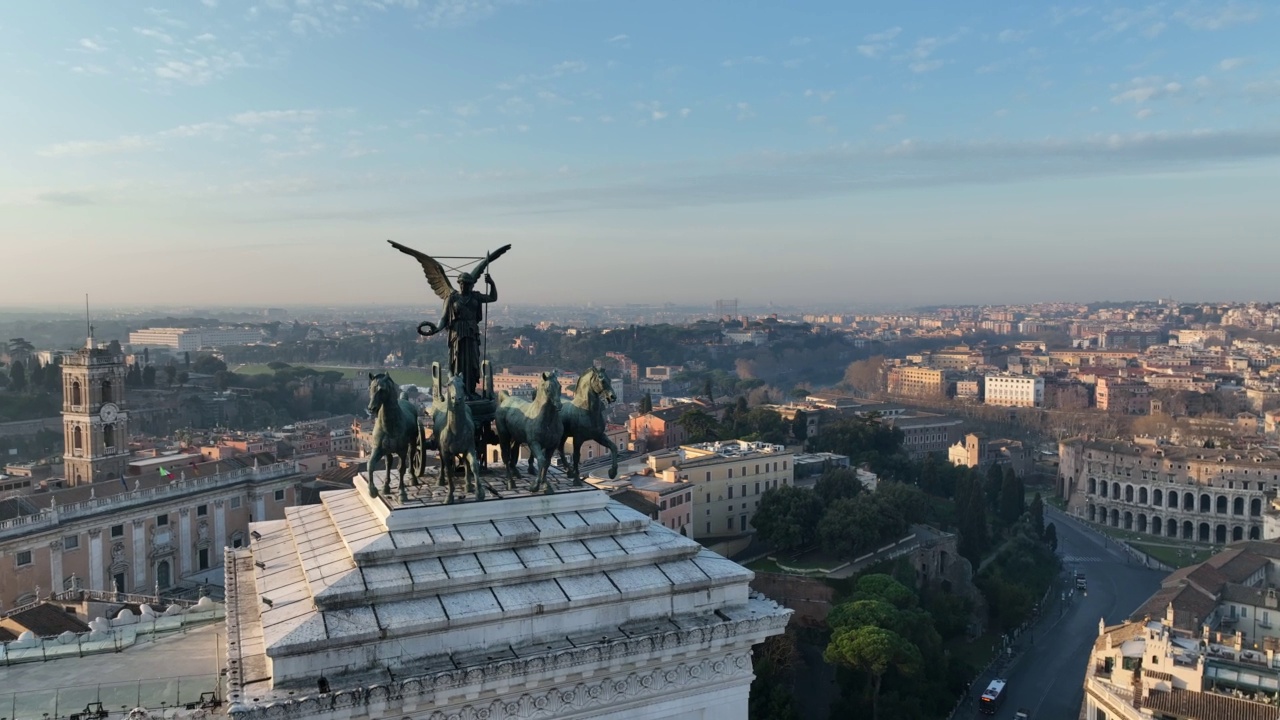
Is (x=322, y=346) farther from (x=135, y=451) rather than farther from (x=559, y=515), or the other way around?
(x=559, y=515)

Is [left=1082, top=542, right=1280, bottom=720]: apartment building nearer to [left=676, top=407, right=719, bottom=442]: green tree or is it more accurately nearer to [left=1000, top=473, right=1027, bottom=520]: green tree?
[left=1000, top=473, right=1027, bottom=520]: green tree

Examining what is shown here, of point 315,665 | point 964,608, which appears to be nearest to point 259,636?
point 315,665

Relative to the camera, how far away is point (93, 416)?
3531 cm

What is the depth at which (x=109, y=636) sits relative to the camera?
12.1 m

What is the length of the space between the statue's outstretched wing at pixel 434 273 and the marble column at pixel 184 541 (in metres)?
24.5

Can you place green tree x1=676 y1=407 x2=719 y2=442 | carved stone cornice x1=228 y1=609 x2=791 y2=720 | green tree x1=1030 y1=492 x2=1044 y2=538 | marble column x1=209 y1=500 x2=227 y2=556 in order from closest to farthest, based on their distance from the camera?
carved stone cornice x1=228 y1=609 x2=791 y2=720 → marble column x1=209 y1=500 x2=227 y2=556 → green tree x1=1030 y1=492 x2=1044 y2=538 → green tree x1=676 y1=407 x2=719 y2=442

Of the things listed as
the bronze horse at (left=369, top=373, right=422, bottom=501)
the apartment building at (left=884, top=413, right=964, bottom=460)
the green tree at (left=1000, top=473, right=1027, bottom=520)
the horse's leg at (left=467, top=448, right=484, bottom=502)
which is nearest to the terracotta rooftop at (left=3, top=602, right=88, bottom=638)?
the bronze horse at (left=369, top=373, right=422, bottom=501)

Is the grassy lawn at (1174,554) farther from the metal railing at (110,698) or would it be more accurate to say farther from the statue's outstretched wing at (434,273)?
the metal railing at (110,698)

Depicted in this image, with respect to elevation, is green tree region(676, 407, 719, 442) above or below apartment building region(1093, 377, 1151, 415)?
above

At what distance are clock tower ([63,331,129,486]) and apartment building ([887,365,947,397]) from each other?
9215cm

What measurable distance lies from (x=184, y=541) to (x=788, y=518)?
73.8 feet

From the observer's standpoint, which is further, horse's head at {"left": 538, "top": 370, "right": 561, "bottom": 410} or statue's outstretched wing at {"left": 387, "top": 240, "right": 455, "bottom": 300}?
statue's outstretched wing at {"left": 387, "top": 240, "right": 455, "bottom": 300}

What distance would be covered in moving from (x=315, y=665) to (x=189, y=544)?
28155 mm

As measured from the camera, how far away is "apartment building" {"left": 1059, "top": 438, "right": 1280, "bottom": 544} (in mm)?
55969
